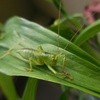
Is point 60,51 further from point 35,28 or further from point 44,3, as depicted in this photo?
point 44,3

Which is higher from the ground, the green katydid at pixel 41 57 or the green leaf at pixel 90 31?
the green leaf at pixel 90 31

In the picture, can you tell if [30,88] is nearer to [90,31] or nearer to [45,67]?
[45,67]

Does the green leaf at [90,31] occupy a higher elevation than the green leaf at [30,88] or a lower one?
higher

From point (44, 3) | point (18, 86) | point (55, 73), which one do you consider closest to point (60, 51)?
point (55, 73)

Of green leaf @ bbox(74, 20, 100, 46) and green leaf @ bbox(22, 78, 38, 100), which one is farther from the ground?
green leaf @ bbox(74, 20, 100, 46)

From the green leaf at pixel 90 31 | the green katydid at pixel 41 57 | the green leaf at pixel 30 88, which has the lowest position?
A: the green leaf at pixel 30 88

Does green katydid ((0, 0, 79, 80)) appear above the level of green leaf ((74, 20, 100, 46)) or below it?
below

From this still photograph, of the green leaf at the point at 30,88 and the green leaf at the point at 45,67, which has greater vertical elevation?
the green leaf at the point at 45,67

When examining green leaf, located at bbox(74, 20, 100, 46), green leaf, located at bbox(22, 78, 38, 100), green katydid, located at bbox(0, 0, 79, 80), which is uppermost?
green leaf, located at bbox(74, 20, 100, 46)
